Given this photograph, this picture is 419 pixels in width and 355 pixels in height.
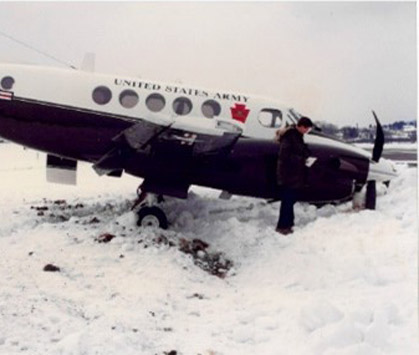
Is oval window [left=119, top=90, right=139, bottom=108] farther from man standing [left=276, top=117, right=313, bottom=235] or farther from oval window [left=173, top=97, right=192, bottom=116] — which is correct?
man standing [left=276, top=117, right=313, bottom=235]

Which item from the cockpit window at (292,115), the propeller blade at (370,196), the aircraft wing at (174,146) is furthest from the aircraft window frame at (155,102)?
the propeller blade at (370,196)

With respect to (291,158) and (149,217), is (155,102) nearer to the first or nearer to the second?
(149,217)

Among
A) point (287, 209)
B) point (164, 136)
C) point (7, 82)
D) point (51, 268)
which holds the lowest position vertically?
point (51, 268)

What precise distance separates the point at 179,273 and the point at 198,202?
5363mm

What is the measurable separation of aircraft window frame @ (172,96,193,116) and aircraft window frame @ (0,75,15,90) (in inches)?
126

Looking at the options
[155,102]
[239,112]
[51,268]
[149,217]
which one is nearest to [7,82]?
[155,102]

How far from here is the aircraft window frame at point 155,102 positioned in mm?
10484

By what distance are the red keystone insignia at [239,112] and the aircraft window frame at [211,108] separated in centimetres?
31

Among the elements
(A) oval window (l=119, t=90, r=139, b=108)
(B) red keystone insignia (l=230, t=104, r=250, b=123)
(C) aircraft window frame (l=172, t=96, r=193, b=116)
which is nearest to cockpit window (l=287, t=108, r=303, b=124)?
(B) red keystone insignia (l=230, t=104, r=250, b=123)

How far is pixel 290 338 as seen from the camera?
4824 millimetres

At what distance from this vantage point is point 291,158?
353 inches

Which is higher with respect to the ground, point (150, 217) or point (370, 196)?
point (370, 196)

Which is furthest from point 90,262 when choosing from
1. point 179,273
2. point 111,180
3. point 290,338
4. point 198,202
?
point 111,180

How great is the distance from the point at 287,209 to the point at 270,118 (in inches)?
114
